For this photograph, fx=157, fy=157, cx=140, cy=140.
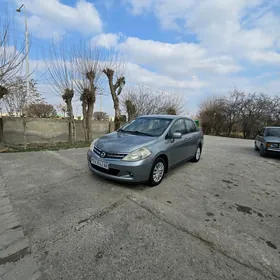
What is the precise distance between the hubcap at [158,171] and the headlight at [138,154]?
0.43 metres

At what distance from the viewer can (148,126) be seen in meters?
4.03

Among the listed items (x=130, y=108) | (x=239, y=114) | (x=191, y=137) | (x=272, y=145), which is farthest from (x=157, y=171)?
(x=239, y=114)

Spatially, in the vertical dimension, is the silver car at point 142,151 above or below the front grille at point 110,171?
above

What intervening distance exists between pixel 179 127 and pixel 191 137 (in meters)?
0.69

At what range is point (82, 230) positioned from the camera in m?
1.98

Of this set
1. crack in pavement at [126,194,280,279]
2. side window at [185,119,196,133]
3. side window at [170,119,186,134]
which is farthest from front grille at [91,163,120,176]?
side window at [185,119,196,133]

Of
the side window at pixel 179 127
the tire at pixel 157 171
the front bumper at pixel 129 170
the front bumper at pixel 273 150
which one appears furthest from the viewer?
the front bumper at pixel 273 150

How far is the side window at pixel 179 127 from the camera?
12.8ft

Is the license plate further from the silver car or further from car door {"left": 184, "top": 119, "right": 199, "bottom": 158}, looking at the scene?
car door {"left": 184, "top": 119, "right": 199, "bottom": 158}

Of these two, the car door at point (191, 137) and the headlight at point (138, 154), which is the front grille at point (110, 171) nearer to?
the headlight at point (138, 154)

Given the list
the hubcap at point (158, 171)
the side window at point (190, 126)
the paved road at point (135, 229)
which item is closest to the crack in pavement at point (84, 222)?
the paved road at point (135, 229)

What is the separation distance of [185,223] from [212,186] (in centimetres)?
168

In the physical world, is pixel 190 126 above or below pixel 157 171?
above

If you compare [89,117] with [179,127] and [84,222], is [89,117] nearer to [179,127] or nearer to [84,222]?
[179,127]
